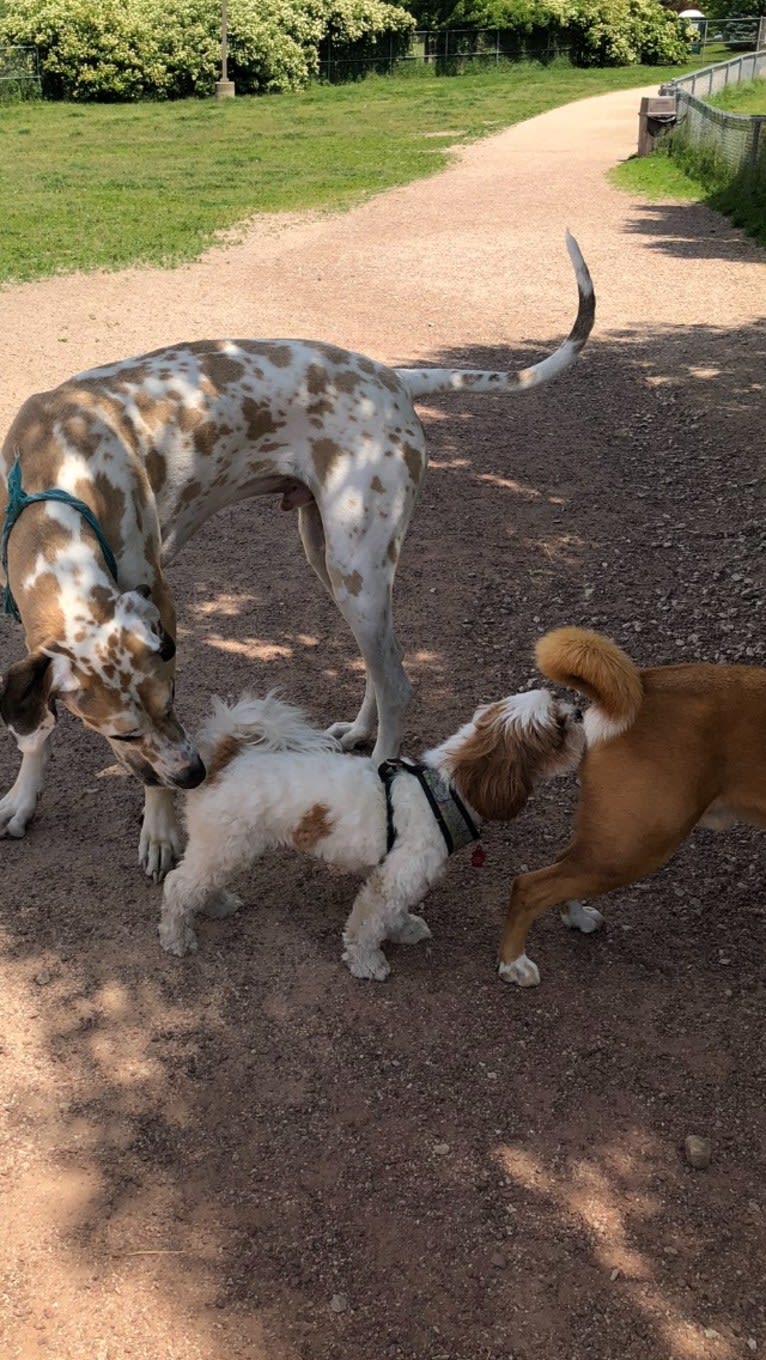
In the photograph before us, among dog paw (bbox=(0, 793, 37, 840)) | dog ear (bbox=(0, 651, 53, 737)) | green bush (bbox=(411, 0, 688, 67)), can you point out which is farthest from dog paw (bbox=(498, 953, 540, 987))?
green bush (bbox=(411, 0, 688, 67))

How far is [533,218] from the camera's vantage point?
54.6 feet

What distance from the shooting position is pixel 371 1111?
10.7ft

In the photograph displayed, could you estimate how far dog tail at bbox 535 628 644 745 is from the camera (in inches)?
129

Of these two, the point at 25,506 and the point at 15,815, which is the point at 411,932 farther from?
the point at 25,506

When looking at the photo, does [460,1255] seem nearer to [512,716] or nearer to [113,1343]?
[113,1343]

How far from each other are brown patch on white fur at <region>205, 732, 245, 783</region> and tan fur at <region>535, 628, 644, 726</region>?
1024 mm

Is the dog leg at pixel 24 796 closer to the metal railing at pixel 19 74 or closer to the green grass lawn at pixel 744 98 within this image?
the green grass lawn at pixel 744 98

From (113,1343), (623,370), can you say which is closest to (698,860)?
(113,1343)

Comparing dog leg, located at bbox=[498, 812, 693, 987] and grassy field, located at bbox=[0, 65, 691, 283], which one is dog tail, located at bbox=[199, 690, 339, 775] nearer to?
dog leg, located at bbox=[498, 812, 693, 987]

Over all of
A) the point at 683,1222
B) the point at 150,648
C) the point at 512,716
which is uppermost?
the point at 150,648

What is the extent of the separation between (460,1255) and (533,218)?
1601 cm

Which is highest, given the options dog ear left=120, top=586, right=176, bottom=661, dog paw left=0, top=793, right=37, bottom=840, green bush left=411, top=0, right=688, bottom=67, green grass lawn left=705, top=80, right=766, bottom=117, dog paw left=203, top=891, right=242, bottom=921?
green bush left=411, top=0, right=688, bottom=67

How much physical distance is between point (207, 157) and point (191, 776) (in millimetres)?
20772

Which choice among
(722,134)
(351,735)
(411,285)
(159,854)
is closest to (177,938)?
(159,854)
